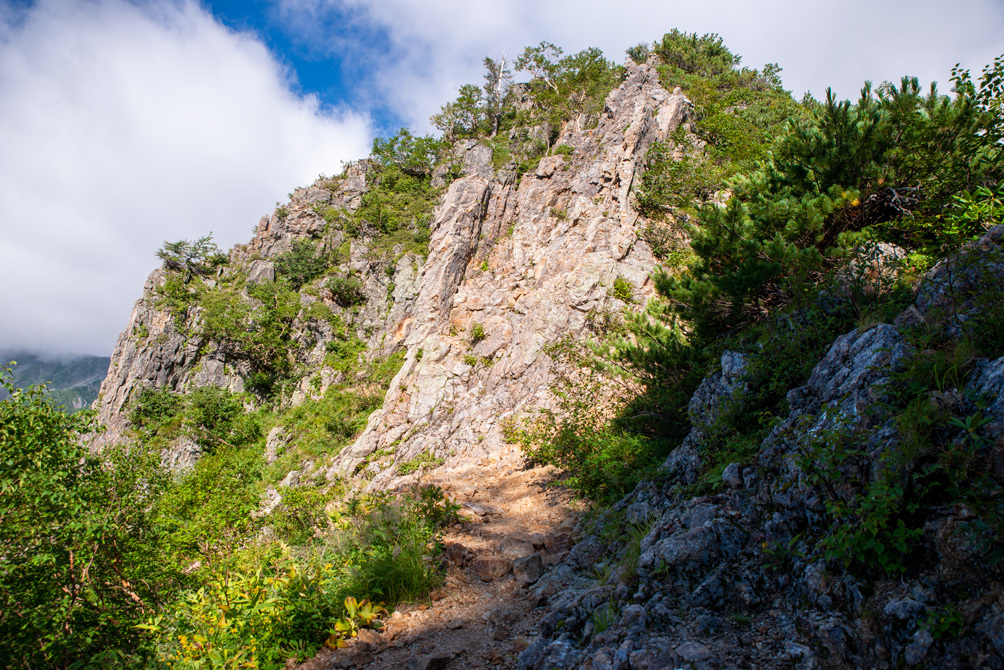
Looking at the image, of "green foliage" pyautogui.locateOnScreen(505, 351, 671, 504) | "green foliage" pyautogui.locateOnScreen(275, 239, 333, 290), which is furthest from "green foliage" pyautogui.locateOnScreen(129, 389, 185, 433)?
"green foliage" pyautogui.locateOnScreen(505, 351, 671, 504)

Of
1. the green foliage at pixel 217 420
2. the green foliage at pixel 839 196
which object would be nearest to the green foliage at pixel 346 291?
the green foliage at pixel 217 420

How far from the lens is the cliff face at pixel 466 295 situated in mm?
15938

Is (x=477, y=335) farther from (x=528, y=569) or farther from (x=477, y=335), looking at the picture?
(x=528, y=569)

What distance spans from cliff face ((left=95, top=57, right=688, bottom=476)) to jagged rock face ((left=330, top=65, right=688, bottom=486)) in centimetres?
6

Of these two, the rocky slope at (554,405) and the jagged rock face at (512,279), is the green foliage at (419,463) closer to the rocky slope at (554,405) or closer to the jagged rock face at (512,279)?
the rocky slope at (554,405)

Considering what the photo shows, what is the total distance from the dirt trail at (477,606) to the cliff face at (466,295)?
511 cm

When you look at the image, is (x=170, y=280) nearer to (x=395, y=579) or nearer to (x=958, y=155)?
(x=395, y=579)

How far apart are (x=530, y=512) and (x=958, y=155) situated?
885 centimetres

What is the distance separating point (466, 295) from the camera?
20188 millimetres

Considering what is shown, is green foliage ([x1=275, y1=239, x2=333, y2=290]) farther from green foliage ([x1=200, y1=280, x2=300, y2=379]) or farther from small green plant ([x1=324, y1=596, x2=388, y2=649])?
small green plant ([x1=324, y1=596, x2=388, y2=649])

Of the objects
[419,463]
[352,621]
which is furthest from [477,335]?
[352,621]

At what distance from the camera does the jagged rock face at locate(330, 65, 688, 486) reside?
15609 mm

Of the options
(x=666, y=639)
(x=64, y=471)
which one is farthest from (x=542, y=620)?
(x=64, y=471)

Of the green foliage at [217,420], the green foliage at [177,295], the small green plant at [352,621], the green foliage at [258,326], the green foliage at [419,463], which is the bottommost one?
the small green plant at [352,621]
